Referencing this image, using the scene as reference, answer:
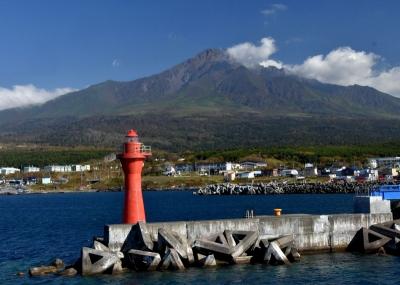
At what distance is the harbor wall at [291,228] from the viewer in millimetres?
22828

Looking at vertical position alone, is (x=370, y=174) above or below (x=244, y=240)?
above

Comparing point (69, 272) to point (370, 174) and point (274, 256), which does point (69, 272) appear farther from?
point (370, 174)

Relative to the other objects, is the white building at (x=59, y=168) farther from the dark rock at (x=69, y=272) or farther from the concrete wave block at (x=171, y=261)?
the concrete wave block at (x=171, y=261)

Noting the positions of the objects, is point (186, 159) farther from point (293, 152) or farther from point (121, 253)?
point (121, 253)

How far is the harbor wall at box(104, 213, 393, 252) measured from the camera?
74.9ft

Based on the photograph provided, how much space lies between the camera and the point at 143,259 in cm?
2212

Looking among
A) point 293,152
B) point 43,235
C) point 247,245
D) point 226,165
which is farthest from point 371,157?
point 247,245

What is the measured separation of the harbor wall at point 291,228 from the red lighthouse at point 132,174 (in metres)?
1.32

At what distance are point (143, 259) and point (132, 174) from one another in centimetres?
336

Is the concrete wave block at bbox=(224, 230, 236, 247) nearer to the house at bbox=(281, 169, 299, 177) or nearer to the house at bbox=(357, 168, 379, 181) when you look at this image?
Result: the house at bbox=(357, 168, 379, 181)

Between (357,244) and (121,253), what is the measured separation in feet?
31.5

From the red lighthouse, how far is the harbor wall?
132cm

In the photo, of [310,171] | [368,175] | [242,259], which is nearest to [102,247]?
[242,259]

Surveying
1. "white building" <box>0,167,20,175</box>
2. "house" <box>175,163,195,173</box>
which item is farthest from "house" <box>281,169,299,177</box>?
"white building" <box>0,167,20,175</box>
